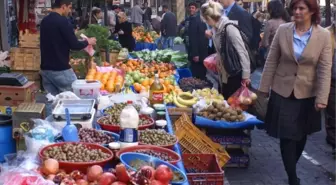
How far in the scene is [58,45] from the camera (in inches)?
244

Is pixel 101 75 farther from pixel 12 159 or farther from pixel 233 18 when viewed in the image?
pixel 12 159

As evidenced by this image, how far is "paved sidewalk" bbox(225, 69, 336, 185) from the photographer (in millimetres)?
5637

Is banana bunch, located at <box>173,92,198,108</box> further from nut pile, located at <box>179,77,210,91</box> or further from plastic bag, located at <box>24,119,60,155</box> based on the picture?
plastic bag, located at <box>24,119,60,155</box>

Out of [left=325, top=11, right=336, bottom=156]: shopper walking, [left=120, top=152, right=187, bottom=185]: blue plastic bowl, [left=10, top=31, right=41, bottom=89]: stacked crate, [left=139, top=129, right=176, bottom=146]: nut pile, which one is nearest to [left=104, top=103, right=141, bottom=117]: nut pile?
[left=139, top=129, right=176, bottom=146]: nut pile

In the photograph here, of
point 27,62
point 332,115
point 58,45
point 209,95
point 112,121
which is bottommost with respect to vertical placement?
point 332,115

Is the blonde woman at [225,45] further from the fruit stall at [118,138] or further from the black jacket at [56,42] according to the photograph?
the black jacket at [56,42]

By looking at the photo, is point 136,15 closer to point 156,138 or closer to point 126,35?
point 126,35

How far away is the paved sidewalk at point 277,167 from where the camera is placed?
18.5 feet

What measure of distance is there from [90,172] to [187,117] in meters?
2.73

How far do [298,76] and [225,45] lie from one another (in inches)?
55.8

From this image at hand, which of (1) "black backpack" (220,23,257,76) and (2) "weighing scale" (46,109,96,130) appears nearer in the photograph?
(2) "weighing scale" (46,109,96,130)

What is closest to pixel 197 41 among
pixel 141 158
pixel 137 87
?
pixel 137 87

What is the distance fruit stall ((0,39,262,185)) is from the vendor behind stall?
0.56 m

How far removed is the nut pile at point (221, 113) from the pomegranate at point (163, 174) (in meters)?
2.87
